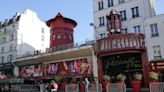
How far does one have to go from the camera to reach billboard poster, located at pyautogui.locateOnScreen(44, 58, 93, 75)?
33.9 m

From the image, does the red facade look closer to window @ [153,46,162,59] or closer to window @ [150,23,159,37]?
window @ [150,23,159,37]

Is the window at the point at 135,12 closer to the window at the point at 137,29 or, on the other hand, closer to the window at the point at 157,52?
the window at the point at 137,29

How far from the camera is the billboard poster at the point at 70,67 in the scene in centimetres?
3392

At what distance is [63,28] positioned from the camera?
42.7 metres

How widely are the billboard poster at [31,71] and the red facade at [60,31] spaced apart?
442cm

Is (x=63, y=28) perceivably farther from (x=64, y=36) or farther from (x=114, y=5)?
(x=114, y=5)

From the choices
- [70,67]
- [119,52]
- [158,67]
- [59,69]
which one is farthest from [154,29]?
[59,69]

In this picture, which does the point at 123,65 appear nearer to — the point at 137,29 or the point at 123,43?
the point at 123,43

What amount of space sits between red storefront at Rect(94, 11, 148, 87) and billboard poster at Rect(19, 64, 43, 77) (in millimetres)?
12817

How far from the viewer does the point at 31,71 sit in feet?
137

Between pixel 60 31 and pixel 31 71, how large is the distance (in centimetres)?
833

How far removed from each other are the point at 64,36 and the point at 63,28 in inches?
55.7

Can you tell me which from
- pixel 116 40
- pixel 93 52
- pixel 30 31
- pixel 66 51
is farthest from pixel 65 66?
pixel 30 31

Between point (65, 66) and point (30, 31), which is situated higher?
point (30, 31)
